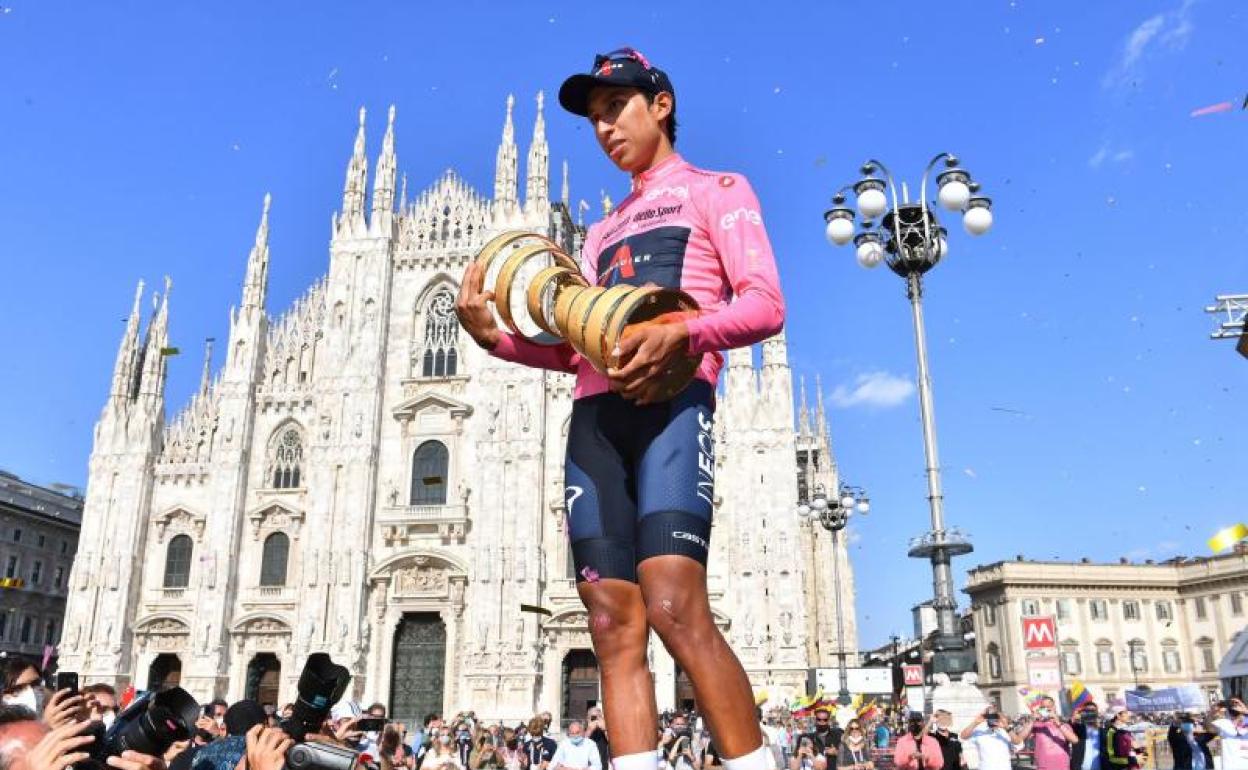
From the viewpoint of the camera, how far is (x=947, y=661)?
9.80 m

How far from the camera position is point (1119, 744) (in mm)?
9719

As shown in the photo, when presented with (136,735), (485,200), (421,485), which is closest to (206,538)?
(421,485)

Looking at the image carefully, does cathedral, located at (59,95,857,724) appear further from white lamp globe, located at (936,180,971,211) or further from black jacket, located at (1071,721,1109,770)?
white lamp globe, located at (936,180,971,211)

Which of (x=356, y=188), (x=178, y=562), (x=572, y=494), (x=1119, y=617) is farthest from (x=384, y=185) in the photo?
(x=1119, y=617)

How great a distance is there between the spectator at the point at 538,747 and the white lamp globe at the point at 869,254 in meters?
7.40

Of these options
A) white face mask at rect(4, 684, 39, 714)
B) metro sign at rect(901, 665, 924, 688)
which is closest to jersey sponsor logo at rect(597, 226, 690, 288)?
white face mask at rect(4, 684, 39, 714)

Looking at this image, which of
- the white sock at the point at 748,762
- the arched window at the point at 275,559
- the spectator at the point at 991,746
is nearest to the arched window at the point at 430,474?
the arched window at the point at 275,559

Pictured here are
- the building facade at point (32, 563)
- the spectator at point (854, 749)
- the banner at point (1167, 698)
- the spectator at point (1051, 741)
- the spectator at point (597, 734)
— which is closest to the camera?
the spectator at point (1051, 741)

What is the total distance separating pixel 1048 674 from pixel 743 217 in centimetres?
821

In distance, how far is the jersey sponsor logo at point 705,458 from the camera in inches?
94.7

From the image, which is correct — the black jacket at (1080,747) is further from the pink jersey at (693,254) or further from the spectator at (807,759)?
the pink jersey at (693,254)

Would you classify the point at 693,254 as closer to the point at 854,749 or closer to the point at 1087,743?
the point at 854,749

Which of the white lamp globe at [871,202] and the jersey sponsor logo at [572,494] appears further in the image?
the white lamp globe at [871,202]

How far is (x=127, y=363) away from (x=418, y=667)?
46.1 ft
